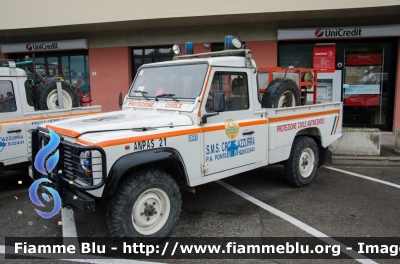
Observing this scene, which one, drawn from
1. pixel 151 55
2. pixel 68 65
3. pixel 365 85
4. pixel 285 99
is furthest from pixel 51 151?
pixel 365 85

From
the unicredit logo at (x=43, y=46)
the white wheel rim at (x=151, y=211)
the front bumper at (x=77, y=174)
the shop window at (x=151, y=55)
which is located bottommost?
the white wheel rim at (x=151, y=211)

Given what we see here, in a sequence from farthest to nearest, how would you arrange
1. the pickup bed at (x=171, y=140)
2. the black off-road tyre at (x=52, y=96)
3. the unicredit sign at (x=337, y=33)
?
1. the unicredit sign at (x=337, y=33)
2. the black off-road tyre at (x=52, y=96)
3. the pickup bed at (x=171, y=140)

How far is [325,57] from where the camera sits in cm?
1092

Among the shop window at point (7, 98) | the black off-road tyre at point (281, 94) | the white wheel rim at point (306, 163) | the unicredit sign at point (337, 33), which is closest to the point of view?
the black off-road tyre at point (281, 94)

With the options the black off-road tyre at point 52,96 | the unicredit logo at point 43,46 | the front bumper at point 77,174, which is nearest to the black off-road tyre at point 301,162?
the front bumper at point 77,174

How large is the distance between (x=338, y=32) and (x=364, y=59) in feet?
4.59

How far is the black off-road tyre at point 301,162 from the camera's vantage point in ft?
18.6

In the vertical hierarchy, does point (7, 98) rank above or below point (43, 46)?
below

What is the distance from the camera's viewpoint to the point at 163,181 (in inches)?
149

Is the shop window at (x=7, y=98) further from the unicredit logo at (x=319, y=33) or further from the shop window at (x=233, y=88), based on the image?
the unicredit logo at (x=319, y=33)

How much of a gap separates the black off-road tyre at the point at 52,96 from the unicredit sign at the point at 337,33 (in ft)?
25.1

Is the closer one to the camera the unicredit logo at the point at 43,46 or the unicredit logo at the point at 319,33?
the unicredit logo at the point at 319,33

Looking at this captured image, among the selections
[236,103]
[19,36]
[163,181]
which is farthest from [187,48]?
[19,36]

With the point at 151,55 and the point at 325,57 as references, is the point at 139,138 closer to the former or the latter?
the point at 151,55
